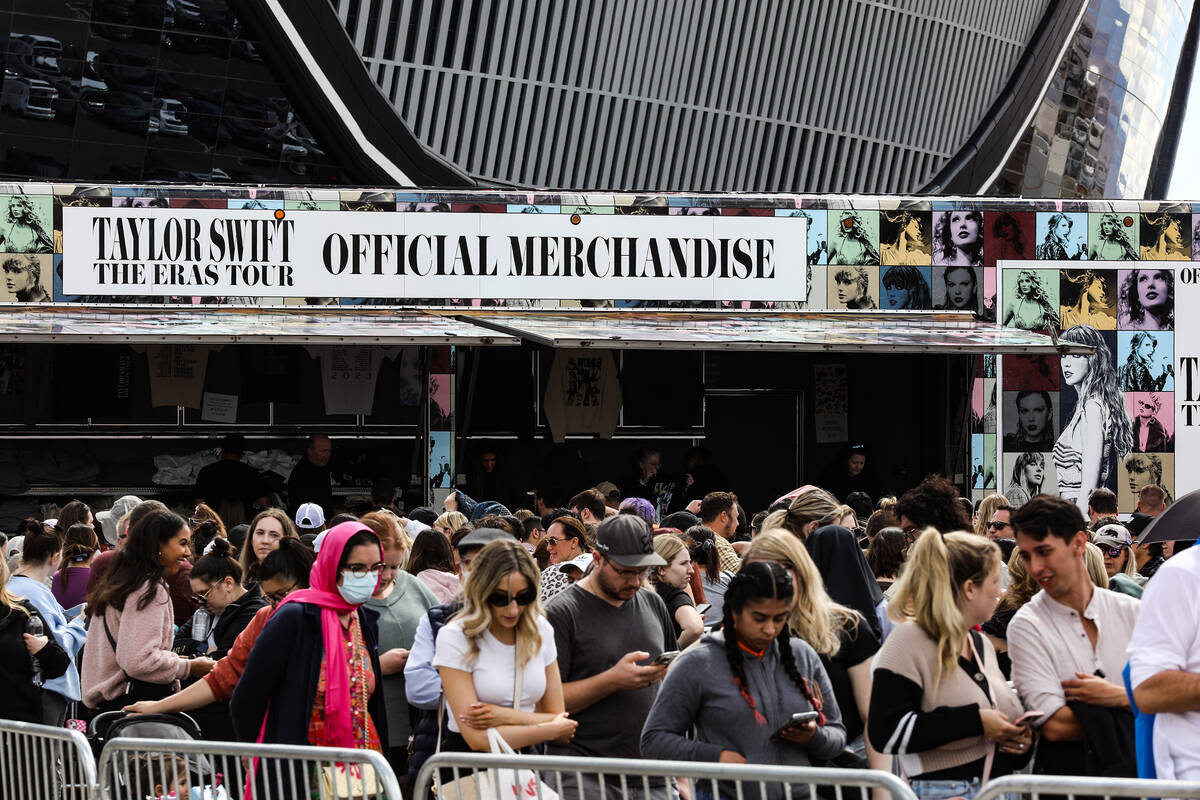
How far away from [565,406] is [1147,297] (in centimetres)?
665

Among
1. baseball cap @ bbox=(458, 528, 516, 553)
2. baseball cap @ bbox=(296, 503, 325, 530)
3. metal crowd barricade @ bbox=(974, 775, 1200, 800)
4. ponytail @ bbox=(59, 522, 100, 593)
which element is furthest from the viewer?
baseball cap @ bbox=(296, 503, 325, 530)

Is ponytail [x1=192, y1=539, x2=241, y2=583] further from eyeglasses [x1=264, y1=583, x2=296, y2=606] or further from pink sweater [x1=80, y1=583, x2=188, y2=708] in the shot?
eyeglasses [x1=264, y1=583, x2=296, y2=606]

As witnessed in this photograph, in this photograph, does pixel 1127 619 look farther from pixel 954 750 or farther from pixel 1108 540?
pixel 1108 540

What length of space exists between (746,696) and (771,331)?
10.5m

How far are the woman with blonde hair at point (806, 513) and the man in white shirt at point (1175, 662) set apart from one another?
3.22 m

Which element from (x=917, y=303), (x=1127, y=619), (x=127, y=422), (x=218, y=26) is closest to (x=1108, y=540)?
(x=1127, y=619)

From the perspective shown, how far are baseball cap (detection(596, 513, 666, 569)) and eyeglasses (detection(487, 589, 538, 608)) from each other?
372mm

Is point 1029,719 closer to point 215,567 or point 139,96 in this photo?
point 215,567

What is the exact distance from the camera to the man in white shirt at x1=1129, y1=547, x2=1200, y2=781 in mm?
4363

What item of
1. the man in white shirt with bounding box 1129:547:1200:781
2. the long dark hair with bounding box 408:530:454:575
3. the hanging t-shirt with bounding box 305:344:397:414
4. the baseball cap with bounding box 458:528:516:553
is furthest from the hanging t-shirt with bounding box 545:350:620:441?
the man in white shirt with bounding box 1129:547:1200:781

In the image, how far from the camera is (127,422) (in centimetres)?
1762

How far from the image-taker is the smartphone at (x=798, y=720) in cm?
499

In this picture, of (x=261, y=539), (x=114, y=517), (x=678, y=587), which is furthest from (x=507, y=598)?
(x=114, y=517)

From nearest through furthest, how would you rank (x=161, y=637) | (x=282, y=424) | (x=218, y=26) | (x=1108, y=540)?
(x=161, y=637), (x=1108, y=540), (x=282, y=424), (x=218, y=26)
